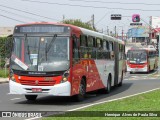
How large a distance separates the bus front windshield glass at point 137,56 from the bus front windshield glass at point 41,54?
37.4m

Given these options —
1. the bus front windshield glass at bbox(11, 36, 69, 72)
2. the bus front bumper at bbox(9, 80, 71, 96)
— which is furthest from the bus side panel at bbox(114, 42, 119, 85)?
the bus front bumper at bbox(9, 80, 71, 96)

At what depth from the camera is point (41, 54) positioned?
16500mm

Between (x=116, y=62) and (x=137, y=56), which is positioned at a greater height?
(x=116, y=62)

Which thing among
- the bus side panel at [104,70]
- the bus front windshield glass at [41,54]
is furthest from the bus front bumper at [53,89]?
the bus side panel at [104,70]

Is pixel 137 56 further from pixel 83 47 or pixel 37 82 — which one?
pixel 37 82

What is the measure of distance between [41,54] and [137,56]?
38321mm

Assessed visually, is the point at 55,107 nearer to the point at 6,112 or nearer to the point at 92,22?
the point at 6,112

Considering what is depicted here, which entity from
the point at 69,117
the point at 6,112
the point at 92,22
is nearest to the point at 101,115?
the point at 69,117

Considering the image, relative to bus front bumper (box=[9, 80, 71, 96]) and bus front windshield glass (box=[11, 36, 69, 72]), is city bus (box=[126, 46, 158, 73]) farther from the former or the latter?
bus front bumper (box=[9, 80, 71, 96])

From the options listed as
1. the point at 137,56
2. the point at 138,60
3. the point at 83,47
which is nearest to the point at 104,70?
the point at 83,47

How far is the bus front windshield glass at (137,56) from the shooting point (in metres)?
53.3

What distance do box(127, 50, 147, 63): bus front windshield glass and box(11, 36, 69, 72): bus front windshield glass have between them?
123 ft

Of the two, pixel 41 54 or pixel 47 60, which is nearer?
pixel 47 60

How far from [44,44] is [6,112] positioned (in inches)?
143
